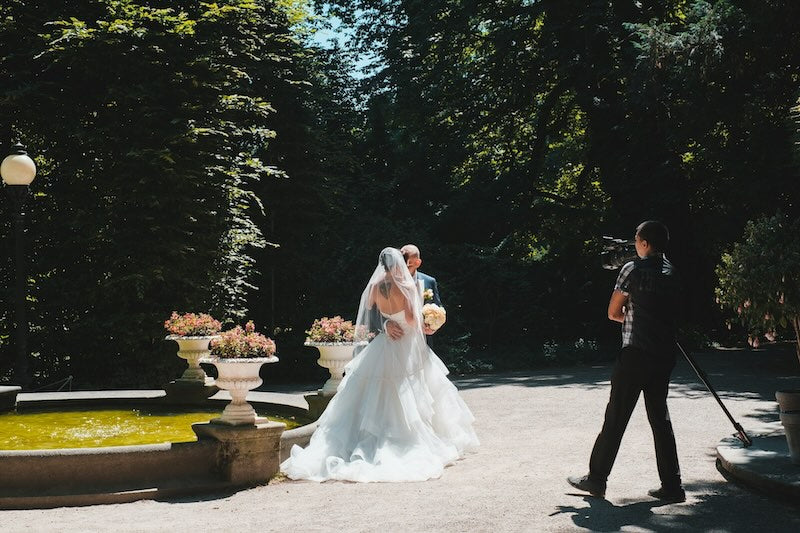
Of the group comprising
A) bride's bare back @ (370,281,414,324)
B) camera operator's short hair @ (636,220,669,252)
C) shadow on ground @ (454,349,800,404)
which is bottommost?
shadow on ground @ (454,349,800,404)

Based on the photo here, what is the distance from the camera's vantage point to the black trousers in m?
6.64

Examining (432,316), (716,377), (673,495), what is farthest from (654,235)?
(716,377)

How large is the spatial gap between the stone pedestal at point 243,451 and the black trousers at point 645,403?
3067mm

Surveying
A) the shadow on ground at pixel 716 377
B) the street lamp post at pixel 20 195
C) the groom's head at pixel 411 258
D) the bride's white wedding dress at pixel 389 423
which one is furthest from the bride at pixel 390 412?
the street lamp post at pixel 20 195

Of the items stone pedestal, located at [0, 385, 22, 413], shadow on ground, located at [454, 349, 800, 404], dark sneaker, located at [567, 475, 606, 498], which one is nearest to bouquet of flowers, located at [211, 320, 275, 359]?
dark sneaker, located at [567, 475, 606, 498]

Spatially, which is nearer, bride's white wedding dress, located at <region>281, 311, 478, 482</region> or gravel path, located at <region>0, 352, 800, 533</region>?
gravel path, located at <region>0, 352, 800, 533</region>

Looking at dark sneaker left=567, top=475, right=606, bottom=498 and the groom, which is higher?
the groom

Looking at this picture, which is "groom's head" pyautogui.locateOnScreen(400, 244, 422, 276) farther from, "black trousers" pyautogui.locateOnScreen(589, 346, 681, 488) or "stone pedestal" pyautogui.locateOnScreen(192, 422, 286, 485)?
"black trousers" pyautogui.locateOnScreen(589, 346, 681, 488)

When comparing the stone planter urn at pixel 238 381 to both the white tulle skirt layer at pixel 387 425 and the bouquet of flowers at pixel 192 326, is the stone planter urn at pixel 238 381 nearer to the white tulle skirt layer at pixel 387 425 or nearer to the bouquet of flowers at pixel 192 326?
the white tulle skirt layer at pixel 387 425

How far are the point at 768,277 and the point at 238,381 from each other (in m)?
5.10

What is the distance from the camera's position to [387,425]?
884 cm

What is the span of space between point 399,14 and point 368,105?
4.12 metres

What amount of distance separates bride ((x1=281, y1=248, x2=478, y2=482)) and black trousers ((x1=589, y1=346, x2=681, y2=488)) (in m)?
1.92

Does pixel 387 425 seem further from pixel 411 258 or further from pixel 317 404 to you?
pixel 411 258
